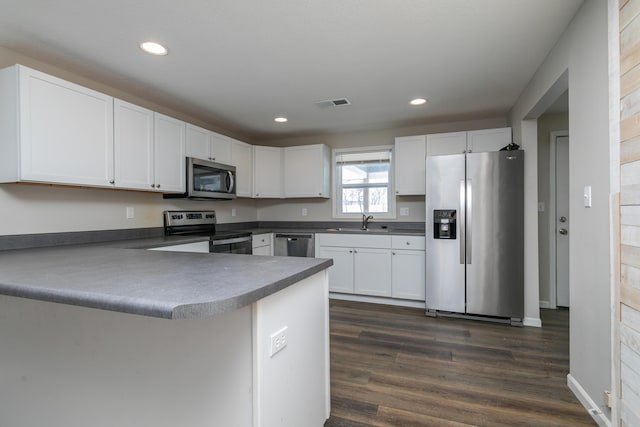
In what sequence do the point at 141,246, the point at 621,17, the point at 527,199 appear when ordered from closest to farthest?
the point at 621,17, the point at 141,246, the point at 527,199

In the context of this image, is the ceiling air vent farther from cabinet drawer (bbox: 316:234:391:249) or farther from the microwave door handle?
cabinet drawer (bbox: 316:234:391:249)

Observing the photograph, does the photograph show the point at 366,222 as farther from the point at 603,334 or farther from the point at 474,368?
the point at 603,334

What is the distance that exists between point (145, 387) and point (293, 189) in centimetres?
351

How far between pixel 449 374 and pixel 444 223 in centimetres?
159

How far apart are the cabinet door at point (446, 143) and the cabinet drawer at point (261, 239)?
2342 mm

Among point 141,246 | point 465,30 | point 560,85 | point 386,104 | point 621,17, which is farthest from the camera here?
point 386,104

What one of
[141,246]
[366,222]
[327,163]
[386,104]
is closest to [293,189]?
[327,163]

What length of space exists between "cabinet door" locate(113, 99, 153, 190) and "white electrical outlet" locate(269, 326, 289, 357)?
217cm

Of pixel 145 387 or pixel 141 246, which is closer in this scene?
pixel 145 387

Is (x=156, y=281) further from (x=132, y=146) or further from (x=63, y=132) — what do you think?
(x=132, y=146)

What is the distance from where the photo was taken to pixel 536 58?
7.61 ft

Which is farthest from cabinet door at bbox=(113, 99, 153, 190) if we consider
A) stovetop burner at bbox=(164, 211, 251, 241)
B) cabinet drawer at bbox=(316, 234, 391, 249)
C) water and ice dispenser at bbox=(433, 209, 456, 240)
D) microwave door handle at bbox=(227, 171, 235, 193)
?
water and ice dispenser at bbox=(433, 209, 456, 240)

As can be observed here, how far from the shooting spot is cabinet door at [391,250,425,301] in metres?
3.54

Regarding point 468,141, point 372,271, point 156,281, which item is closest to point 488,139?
point 468,141
